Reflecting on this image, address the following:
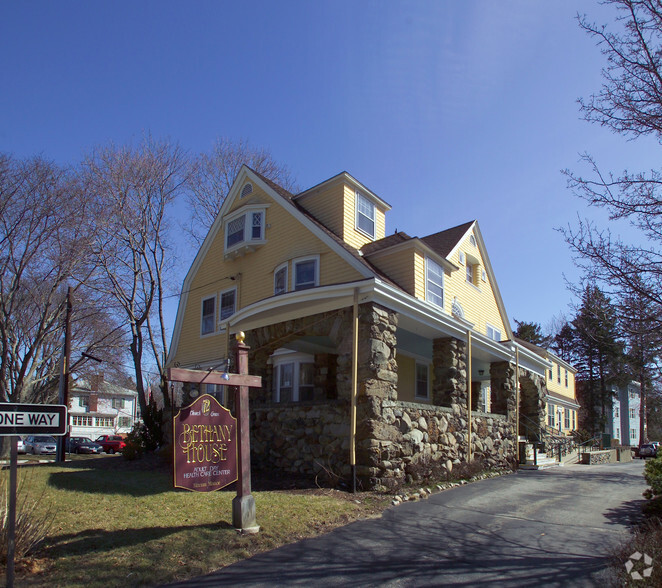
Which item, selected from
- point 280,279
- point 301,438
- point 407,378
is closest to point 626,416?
point 407,378

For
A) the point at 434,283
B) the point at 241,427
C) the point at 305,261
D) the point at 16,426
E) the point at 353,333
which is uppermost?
the point at 305,261

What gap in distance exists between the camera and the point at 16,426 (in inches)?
205

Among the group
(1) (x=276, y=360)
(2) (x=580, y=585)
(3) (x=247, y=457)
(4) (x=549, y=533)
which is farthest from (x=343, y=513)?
(1) (x=276, y=360)

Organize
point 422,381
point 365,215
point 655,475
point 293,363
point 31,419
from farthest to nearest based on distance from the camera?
point 422,381 < point 293,363 < point 365,215 < point 655,475 < point 31,419

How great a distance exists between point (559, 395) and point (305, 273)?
28.0m

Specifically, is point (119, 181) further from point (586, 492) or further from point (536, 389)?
point (586, 492)

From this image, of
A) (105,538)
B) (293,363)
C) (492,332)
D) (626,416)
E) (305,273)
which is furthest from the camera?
(626,416)

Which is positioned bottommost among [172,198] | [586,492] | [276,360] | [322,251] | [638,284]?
[586,492]

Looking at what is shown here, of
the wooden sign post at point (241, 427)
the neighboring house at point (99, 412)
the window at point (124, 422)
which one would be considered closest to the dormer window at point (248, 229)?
the wooden sign post at point (241, 427)

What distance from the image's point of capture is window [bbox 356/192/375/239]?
56.0 feet

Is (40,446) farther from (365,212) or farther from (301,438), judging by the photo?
(301,438)

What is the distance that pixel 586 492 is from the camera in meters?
11.8

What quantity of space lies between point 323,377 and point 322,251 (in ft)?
14.4

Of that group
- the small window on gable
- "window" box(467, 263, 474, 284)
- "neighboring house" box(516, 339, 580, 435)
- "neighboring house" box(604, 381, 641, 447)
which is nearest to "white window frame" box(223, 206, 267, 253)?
the small window on gable
